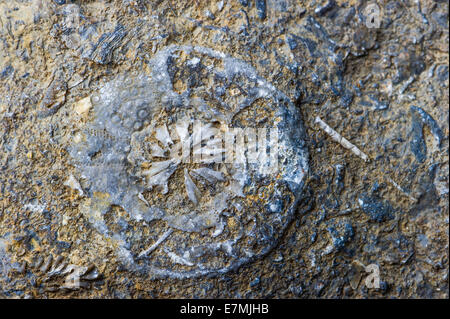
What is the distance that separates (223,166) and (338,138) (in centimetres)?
36

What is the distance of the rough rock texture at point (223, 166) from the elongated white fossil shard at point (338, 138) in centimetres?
1

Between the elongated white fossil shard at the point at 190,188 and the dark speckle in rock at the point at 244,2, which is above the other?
the dark speckle in rock at the point at 244,2

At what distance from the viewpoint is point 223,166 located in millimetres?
1646

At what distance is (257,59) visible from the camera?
5.47 feet

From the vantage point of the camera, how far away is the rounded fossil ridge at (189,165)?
1636 mm

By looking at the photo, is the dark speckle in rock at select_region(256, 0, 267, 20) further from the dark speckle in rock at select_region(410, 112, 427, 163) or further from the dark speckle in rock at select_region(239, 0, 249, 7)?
the dark speckle in rock at select_region(410, 112, 427, 163)

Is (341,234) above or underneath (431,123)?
underneath

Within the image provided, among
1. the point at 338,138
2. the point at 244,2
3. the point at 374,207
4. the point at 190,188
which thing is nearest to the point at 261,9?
the point at 244,2


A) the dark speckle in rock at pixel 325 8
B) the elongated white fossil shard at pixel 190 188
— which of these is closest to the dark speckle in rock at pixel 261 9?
the dark speckle in rock at pixel 325 8

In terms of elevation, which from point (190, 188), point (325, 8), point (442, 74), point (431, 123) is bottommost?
point (190, 188)

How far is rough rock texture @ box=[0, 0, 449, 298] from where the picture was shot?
5.38ft

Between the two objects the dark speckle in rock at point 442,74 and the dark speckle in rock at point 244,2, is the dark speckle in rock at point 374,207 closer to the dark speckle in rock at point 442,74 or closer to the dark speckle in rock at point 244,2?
the dark speckle in rock at point 442,74

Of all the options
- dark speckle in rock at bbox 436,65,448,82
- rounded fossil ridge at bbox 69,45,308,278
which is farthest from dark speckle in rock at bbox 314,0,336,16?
dark speckle in rock at bbox 436,65,448,82

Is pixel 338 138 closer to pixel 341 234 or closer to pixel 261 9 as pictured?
pixel 341 234
